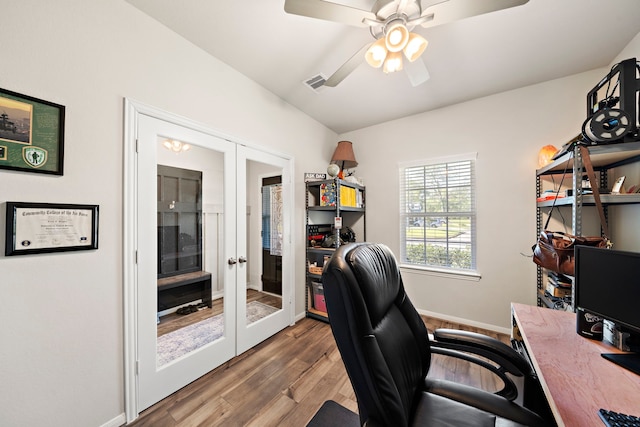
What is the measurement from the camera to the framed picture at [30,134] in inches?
44.1

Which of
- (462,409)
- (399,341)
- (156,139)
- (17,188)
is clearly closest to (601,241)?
(462,409)

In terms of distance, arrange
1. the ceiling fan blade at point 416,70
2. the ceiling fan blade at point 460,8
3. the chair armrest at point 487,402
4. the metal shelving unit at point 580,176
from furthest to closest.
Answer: the ceiling fan blade at point 416,70 < the metal shelving unit at point 580,176 < the ceiling fan blade at point 460,8 < the chair armrest at point 487,402

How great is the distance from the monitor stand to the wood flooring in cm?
99

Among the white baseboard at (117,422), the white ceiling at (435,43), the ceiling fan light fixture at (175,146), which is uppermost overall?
the white ceiling at (435,43)

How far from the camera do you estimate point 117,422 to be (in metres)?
1.44

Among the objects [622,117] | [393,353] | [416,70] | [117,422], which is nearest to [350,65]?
[416,70]

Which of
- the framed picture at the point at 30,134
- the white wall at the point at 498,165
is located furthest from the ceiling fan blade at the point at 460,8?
the framed picture at the point at 30,134

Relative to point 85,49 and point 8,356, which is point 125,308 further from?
point 85,49

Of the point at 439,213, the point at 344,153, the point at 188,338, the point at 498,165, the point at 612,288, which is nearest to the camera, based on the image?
the point at 612,288

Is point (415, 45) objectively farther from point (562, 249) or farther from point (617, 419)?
point (617, 419)

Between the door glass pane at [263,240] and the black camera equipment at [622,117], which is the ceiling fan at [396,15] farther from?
the door glass pane at [263,240]

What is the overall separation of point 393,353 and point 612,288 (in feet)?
3.58

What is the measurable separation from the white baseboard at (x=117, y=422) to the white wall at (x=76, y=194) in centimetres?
1

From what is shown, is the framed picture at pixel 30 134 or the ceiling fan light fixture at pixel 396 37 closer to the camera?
the framed picture at pixel 30 134
